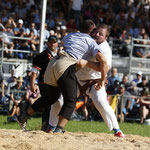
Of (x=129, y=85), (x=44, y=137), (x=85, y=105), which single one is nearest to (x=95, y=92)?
(x=44, y=137)

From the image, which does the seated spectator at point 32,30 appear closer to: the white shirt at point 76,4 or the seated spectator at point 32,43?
the seated spectator at point 32,43

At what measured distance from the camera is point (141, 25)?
20.4 metres

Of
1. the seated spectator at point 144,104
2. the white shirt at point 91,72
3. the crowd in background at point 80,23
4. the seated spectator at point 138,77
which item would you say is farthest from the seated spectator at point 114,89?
the white shirt at point 91,72

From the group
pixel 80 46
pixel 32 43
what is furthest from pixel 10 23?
pixel 80 46

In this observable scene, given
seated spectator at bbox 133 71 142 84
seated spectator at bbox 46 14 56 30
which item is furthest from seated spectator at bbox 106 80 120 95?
seated spectator at bbox 46 14 56 30

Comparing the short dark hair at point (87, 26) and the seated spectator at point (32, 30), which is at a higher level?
the short dark hair at point (87, 26)

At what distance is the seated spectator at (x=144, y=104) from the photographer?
1419cm

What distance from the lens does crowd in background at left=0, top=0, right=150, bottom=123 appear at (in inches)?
576

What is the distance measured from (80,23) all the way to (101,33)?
37.1 feet

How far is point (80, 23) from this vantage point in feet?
63.2

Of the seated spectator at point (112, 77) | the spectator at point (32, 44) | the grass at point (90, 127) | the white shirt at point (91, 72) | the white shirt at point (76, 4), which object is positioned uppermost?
the white shirt at point (76, 4)

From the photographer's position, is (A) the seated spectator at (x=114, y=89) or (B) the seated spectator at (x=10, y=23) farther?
(B) the seated spectator at (x=10, y=23)

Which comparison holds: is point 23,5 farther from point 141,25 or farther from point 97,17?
point 141,25

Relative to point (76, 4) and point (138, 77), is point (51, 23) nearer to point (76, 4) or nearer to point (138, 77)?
point (76, 4)
